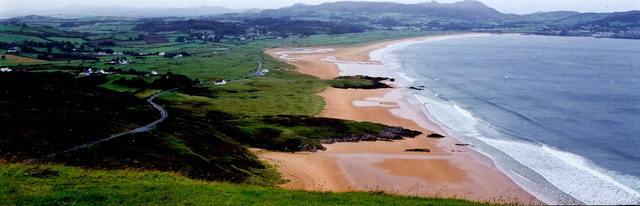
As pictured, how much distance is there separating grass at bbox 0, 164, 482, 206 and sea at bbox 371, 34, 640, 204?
26.3 meters

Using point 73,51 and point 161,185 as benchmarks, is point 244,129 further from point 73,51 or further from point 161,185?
point 73,51

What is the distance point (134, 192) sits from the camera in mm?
24688

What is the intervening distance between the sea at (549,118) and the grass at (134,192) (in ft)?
86.4

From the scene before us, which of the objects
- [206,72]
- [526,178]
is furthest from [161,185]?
[206,72]

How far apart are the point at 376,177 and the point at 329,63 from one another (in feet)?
416

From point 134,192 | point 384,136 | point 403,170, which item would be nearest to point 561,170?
point 403,170

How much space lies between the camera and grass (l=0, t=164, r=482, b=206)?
2289 centimetres

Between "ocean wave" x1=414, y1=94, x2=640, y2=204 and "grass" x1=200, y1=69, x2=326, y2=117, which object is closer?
"ocean wave" x1=414, y1=94, x2=640, y2=204

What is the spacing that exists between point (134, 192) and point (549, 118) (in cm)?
7496

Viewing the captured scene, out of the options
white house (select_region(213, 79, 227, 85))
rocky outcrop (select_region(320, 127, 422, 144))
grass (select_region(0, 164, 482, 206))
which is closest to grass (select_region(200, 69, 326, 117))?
white house (select_region(213, 79, 227, 85))

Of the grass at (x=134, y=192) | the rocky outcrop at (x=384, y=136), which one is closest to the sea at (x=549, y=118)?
the rocky outcrop at (x=384, y=136)

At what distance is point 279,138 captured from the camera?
Result: 59969 mm

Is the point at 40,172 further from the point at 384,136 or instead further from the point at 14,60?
the point at 14,60

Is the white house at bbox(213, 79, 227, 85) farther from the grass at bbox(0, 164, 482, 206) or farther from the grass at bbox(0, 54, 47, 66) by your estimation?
the grass at bbox(0, 164, 482, 206)
